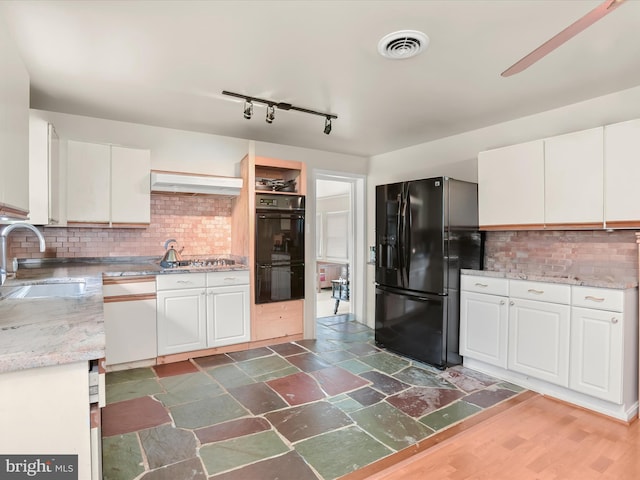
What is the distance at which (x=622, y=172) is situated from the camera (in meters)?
2.50

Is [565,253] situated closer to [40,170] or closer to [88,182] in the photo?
[88,182]

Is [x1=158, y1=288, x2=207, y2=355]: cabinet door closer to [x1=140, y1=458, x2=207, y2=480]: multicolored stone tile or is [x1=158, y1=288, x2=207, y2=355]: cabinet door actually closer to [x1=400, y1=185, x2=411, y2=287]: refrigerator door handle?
[x1=140, y1=458, x2=207, y2=480]: multicolored stone tile

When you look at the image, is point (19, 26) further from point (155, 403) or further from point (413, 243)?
point (413, 243)

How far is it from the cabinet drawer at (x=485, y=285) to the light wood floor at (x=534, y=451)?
95cm

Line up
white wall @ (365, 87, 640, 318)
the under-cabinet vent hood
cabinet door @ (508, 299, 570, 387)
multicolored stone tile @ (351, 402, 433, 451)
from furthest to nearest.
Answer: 1. the under-cabinet vent hood
2. white wall @ (365, 87, 640, 318)
3. cabinet door @ (508, 299, 570, 387)
4. multicolored stone tile @ (351, 402, 433, 451)

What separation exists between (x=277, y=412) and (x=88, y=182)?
2.67 metres

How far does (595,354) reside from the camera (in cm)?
250

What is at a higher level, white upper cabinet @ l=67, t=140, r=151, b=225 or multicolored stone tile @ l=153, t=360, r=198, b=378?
white upper cabinet @ l=67, t=140, r=151, b=225

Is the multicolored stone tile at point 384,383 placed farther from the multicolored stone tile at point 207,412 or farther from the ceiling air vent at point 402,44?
the ceiling air vent at point 402,44

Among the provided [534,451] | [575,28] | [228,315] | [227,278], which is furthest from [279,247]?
[575,28]

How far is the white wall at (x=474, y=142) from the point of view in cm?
283

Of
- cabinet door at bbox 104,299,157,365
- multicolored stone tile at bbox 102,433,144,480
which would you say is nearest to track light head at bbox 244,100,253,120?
cabinet door at bbox 104,299,157,365

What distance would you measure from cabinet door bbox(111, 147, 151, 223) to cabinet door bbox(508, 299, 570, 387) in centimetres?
352

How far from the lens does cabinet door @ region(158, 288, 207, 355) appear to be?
3369mm
